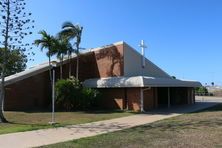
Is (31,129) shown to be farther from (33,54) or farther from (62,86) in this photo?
(62,86)

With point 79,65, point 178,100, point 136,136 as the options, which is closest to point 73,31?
point 79,65

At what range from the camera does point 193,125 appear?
17234 millimetres

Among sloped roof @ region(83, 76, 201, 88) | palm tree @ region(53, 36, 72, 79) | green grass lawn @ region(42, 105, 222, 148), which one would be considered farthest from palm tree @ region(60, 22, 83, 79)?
green grass lawn @ region(42, 105, 222, 148)

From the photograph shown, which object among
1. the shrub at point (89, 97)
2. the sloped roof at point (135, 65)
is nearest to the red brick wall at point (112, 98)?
the shrub at point (89, 97)

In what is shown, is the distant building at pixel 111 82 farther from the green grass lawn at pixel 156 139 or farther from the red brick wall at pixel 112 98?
the green grass lawn at pixel 156 139

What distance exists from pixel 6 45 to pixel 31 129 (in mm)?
6562

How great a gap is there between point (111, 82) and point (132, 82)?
2.67 m

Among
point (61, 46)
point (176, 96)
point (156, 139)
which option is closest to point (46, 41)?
point (61, 46)

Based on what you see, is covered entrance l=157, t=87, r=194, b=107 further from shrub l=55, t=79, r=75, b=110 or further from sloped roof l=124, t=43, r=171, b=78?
shrub l=55, t=79, r=75, b=110

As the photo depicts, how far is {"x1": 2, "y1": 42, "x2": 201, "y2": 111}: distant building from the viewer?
29469mm

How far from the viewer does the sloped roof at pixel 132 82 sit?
28.5 metres

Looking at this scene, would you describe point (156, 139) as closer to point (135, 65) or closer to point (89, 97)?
point (89, 97)

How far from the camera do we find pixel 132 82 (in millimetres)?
28891

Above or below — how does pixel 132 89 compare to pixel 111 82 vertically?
below
